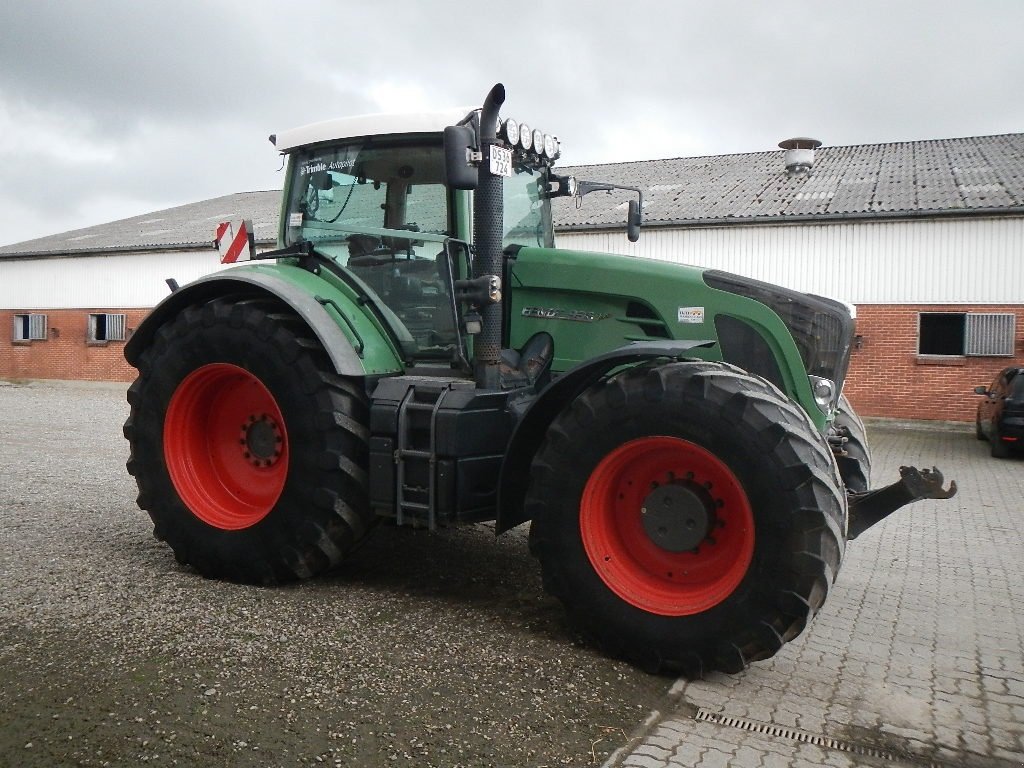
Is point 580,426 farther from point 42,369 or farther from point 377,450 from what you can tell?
point 42,369

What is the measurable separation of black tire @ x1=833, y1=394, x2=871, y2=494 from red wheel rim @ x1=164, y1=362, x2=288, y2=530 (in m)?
3.20

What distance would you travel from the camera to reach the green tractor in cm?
400

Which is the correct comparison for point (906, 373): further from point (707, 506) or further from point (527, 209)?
point (707, 506)

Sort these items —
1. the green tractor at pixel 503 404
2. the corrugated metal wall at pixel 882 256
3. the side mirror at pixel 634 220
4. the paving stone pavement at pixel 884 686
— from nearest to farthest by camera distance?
1. the paving stone pavement at pixel 884 686
2. the green tractor at pixel 503 404
3. the side mirror at pixel 634 220
4. the corrugated metal wall at pixel 882 256

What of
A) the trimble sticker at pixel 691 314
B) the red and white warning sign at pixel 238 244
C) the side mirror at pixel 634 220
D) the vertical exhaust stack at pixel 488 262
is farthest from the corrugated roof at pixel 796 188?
the trimble sticker at pixel 691 314

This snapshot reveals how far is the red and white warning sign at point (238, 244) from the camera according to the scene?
664 cm

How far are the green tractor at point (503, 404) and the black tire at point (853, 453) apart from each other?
0.02 m

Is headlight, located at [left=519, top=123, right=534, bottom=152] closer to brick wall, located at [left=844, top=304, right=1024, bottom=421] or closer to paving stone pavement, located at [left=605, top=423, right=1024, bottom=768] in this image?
paving stone pavement, located at [left=605, top=423, right=1024, bottom=768]

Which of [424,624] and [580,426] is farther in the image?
[424,624]

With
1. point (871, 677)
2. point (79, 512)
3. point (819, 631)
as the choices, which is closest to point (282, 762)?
point (871, 677)

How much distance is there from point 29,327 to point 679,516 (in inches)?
1091

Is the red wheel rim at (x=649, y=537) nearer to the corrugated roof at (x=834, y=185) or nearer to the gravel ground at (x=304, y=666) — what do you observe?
the gravel ground at (x=304, y=666)

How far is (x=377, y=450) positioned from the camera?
4.91m

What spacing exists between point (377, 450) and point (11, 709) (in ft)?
6.64
